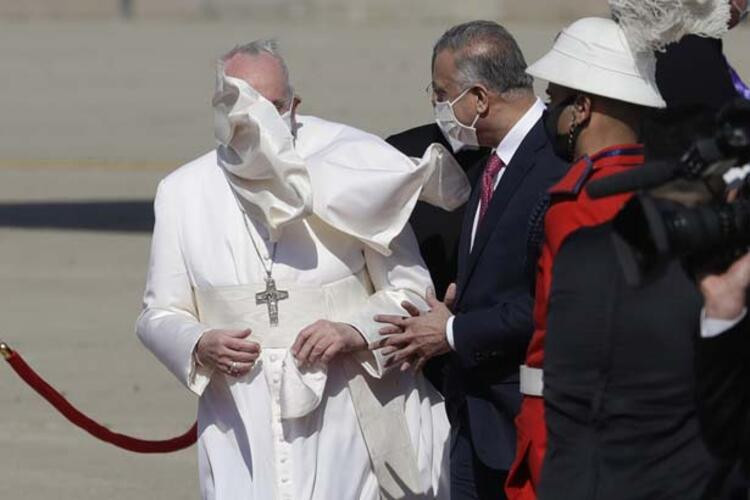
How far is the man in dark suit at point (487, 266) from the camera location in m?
5.08

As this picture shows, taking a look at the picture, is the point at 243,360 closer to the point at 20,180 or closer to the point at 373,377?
the point at 373,377

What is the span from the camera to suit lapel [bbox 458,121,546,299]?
16.8ft

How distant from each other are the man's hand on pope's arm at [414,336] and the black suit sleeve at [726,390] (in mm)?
1512

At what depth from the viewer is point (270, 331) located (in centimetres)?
519

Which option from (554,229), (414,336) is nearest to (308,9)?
(414,336)

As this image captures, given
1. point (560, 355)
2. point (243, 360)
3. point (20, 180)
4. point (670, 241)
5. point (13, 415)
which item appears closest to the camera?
point (670, 241)

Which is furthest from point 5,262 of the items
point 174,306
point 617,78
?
point 617,78

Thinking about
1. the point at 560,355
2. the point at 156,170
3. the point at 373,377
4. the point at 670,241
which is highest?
the point at 670,241

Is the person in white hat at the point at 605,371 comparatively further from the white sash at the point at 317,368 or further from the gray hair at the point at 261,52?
the gray hair at the point at 261,52

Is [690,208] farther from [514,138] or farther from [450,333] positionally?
[514,138]

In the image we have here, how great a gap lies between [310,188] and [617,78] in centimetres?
115

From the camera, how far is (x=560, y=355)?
3814 millimetres

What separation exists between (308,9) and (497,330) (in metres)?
35.0

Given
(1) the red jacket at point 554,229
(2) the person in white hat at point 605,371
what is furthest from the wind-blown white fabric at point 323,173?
(2) the person in white hat at point 605,371
